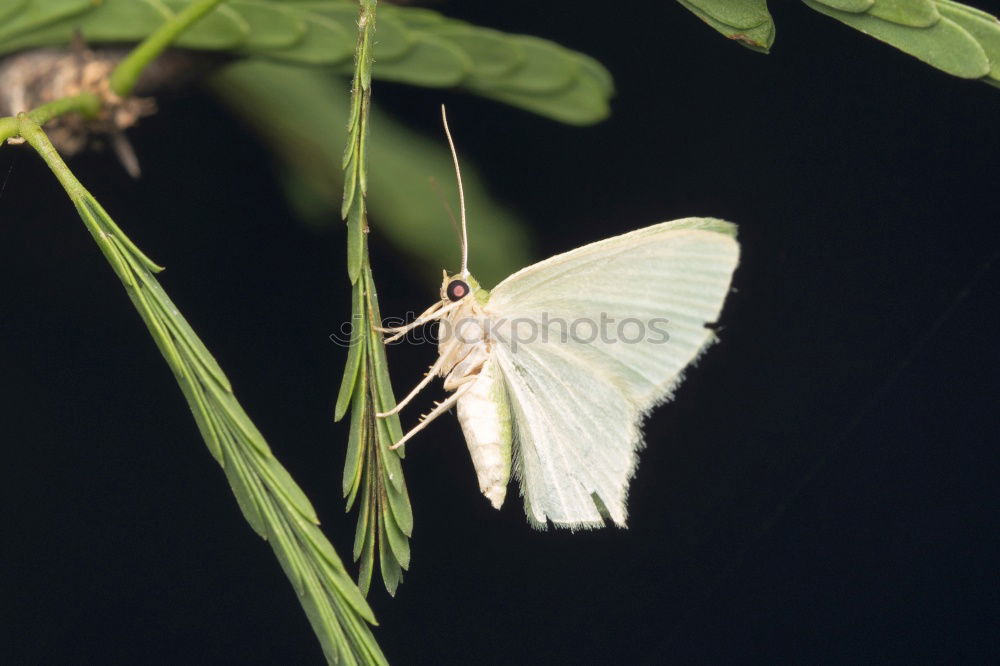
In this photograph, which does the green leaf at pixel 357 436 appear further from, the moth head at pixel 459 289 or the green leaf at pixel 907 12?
the green leaf at pixel 907 12

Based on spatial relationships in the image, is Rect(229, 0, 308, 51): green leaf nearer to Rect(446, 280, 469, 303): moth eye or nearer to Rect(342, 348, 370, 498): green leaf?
Rect(446, 280, 469, 303): moth eye

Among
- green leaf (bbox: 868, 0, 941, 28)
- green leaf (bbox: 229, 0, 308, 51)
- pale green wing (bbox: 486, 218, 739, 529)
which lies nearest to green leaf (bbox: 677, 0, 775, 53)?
green leaf (bbox: 868, 0, 941, 28)

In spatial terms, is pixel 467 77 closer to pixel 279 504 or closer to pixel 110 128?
pixel 110 128

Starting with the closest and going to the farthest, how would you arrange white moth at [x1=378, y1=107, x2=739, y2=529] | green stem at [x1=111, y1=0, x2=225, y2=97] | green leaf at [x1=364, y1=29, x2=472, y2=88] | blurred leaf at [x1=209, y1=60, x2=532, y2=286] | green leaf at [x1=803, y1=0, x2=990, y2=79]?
green leaf at [x1=803, y1=0, x2=990, y2=79]
green stem at [x1=111, y1=0, x2=225, y2=97]
white moth at [x1=378, y1=107, x2=739, y2=529]
green leaf at [x1=364, y1=29, x2=472, y2=88]
blurred leaf at [x1=209, y1=60, x2=532, y2=286]

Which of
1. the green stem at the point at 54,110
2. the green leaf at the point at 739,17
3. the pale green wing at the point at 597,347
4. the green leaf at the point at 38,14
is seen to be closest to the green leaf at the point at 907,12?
the green leaf at the point at 739,17

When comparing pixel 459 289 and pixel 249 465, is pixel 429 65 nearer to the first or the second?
pixel 459 289

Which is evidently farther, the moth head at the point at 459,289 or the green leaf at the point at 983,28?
the moth head at the point at 459,289

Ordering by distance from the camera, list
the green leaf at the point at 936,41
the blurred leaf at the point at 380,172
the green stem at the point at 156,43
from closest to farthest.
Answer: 1. the green leaf at the point at 936,41
2. the green stem at the point at 156,43
3. the blurred leaf at the point at 380,172
